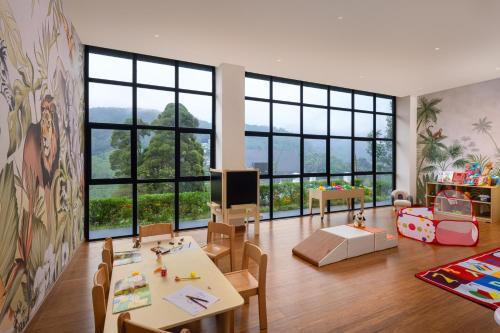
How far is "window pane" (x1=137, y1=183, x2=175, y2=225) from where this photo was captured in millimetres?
5387

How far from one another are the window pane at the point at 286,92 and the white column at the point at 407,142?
3.82 m

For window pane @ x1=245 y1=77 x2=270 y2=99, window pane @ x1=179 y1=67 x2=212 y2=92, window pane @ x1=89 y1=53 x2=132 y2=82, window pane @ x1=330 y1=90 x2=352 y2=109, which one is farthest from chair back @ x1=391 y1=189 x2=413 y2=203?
window pane @ x1=89 y1=53 x2=132 y2=82

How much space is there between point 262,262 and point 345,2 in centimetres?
Answer: 339

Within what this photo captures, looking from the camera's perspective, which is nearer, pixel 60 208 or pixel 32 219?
pixel 32 219

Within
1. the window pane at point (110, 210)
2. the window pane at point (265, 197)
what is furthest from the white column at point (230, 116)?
the window pane at point (110, 210)

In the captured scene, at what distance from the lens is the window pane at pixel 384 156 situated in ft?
27.8

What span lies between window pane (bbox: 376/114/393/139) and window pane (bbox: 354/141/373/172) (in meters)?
0.57

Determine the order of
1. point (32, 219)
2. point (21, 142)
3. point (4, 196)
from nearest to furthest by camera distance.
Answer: point (4, 196), point (21, 142), point (32, 219)

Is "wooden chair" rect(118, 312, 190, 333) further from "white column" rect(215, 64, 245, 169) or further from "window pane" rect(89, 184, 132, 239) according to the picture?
"white column" rect(215, 64, 245, 169)

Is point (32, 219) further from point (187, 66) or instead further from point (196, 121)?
point (187, 66)

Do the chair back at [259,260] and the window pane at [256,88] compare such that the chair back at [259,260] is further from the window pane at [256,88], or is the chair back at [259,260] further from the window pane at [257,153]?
the window pane at [256,88]

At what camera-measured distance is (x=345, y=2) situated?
11.5ft

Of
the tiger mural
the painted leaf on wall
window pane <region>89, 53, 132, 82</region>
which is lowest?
the painted leaf on wall

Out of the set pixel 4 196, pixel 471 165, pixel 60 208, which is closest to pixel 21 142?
pixel 4 196
